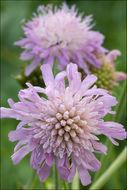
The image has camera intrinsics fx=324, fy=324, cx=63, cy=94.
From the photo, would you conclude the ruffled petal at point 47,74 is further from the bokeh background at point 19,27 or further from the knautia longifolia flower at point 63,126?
the bokeh background at point 19,27

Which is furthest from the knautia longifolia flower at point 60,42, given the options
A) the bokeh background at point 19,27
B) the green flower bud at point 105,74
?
the bokeh background at point 19,27

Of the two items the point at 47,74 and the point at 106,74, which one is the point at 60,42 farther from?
the point at 47,74

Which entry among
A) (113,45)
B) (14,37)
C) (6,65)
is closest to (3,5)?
(14,37)

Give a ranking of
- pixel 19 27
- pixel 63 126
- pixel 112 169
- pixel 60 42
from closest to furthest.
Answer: pixel 63 126
pixel 112 169
pixel 60 42
pixel 19 27

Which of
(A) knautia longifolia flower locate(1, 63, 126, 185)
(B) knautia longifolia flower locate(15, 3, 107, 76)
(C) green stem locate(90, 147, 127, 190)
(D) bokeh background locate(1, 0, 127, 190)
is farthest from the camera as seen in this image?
(D) bokeh background locate(1, 0, 127, 190)

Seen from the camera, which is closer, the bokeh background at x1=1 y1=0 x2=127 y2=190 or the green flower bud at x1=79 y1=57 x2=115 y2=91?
Result: the green flower bud at x1=79 y1=57 x2=115 y2=91

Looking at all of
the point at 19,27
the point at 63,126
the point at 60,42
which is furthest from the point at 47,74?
the point at 19,27

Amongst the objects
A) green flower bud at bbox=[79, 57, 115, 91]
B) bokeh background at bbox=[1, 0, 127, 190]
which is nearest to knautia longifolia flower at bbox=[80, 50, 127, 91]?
green flower bud at bbox=[79, 57, 115, 91]

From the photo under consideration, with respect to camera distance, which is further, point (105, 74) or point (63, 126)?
point (105, 74)

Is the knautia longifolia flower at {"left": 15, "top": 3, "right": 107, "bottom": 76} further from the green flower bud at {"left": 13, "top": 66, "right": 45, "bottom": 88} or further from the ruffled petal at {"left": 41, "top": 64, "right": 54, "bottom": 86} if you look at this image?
the ruffled petal at {"left": 41, "top": 64, "right": 54, "bottom": 86}
